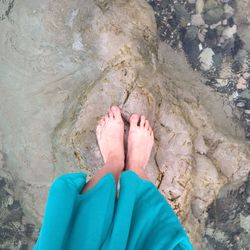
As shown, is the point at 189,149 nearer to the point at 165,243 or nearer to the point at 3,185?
the point at 165,243

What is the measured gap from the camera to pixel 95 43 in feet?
8.02

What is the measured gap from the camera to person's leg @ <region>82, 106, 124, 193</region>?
2361 mm

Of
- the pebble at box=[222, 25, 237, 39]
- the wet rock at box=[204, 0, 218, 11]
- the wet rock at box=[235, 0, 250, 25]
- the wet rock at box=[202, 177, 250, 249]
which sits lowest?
the wet rock at box=[202, 177, 250, 249]

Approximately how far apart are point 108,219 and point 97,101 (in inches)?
34.8

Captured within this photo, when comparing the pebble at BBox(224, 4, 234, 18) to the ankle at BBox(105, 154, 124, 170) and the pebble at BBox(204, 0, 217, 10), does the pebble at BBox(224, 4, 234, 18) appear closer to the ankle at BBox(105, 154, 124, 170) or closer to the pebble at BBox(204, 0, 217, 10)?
the pebble at BBox(204, 0, 217, 10)

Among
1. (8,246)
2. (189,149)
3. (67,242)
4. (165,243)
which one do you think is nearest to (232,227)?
(189,149)

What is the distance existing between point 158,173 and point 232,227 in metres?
0.85

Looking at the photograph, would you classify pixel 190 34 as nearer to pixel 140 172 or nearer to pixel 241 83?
pixel 241 83

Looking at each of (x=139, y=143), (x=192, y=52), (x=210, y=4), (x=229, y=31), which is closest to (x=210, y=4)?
(x=210, y=4)

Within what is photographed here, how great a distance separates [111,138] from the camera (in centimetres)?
242

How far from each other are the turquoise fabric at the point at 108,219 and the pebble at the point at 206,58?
130cm

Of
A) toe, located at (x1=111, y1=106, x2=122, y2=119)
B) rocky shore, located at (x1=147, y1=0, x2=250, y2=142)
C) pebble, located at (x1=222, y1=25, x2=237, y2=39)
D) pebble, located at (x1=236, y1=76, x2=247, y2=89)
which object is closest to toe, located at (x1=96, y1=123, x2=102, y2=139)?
toe, located at (x1=111, y1=106, x2=122, y2=119)

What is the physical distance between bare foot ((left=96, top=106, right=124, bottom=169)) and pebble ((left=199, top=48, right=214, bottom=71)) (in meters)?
0.89

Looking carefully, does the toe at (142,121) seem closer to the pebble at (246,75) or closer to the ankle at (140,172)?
the ankle at (140,172)
